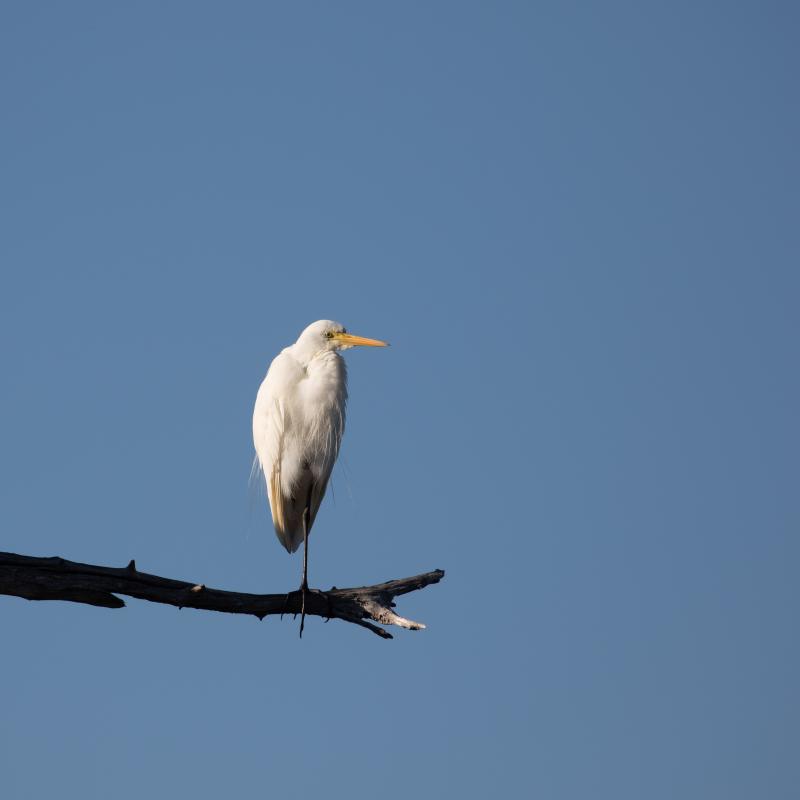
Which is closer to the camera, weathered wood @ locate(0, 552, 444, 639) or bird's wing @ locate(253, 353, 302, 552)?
weathered wood @ locate(0, 552, 444, 639)

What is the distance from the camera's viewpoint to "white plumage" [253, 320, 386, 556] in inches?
342

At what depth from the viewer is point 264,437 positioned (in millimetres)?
8797

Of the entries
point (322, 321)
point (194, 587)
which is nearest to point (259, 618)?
point (194, 587)

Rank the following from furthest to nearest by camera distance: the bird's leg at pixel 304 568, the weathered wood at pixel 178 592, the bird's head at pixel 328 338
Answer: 1. the bird's head at pixel 328 338
2. the bird's leg at pixel 304 568
3. the weathered wood at pixel 178 592

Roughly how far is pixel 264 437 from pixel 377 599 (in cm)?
191

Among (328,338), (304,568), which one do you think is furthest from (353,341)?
(304,568)

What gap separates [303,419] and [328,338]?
0.72 meters

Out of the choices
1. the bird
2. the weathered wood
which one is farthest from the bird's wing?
the weathered wood

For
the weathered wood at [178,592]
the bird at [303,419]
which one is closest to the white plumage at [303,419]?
the bird at [303,419]

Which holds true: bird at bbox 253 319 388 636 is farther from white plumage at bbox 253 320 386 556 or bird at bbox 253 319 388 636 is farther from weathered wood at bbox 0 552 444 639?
weathered wood at bbox 0 552 444 639

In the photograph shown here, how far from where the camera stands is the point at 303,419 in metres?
8.70

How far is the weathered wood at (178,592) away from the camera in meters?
6.72

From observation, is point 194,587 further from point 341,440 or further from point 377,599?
point 341,440

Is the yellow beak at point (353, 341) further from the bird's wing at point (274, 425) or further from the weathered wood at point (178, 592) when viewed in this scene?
the weathered wood at point (178, 592)
